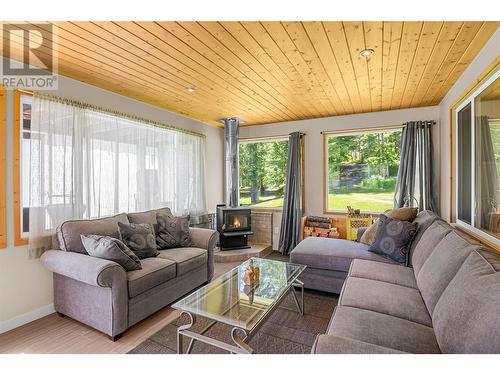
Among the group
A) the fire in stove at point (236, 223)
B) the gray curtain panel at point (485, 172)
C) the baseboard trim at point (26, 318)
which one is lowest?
the baseboard trim at point (26, 318)

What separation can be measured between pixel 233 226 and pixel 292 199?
1.16m

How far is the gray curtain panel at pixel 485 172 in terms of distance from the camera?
197cm

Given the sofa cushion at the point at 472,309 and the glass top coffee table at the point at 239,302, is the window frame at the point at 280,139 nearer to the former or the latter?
the glass top coffee table at the point at 239,302

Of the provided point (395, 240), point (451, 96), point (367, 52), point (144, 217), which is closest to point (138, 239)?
point (144, 217)

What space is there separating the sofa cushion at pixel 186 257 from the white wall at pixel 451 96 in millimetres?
3127

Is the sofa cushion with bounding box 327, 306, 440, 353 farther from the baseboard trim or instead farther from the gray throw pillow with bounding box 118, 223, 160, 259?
the baseboard trim

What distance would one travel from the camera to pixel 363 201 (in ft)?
13.9

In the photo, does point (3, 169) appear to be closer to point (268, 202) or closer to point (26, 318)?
point (26, 318)

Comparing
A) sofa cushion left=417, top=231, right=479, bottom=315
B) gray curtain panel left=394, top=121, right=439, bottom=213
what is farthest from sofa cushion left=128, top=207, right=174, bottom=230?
gray curtain panel left=394, top=121, right=439, bottom=213

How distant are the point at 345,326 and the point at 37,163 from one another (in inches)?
114

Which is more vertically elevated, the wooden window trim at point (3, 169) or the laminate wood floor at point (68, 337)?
the wooden window trim at point (3, 169)

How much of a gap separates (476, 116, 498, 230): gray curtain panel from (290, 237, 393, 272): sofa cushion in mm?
920

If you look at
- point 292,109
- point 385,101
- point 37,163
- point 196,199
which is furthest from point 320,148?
point 37,163

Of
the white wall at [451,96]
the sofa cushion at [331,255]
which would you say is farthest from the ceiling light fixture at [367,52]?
the sofa cushion at [331,255]
